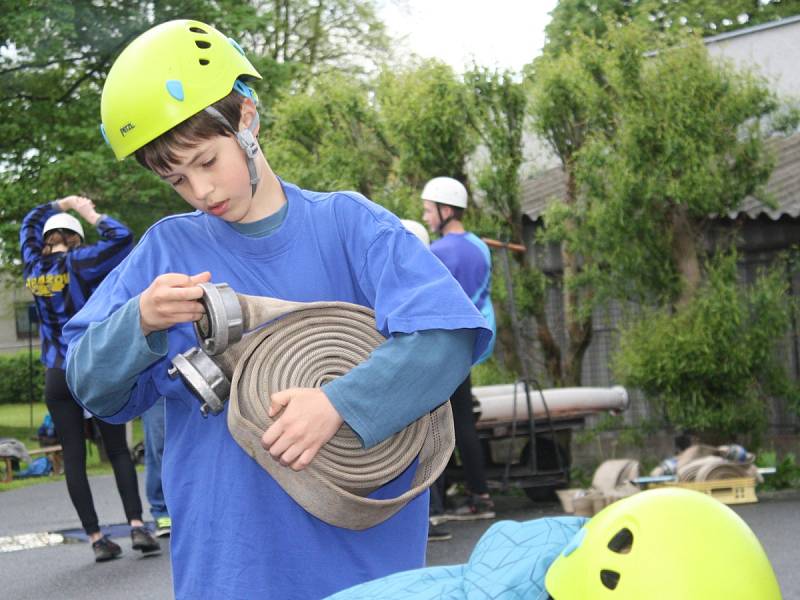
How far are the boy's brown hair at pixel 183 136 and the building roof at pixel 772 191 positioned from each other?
345 inches

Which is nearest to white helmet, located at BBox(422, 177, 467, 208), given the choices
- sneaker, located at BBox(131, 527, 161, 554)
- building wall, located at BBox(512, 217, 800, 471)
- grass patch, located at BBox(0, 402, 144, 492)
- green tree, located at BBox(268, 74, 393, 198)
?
sneaker, located at BBox(131, 527, 161, 554)

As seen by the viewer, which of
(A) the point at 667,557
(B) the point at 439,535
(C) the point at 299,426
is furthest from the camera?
(B) the point at 439,535

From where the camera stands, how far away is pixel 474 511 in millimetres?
8633

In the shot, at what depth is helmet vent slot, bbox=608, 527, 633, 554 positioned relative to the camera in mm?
1606

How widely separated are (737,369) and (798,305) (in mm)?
1386

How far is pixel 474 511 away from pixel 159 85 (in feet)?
22.4

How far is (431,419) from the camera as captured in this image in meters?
2.17

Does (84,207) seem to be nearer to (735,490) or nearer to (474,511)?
(474,511)

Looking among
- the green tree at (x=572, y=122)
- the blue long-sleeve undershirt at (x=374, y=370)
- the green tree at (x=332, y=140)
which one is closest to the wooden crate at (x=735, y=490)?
the green tree at (x=572, y=122)

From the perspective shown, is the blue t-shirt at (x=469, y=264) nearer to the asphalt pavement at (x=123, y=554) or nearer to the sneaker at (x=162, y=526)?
the asphalt pavement at (x=123, y=554)

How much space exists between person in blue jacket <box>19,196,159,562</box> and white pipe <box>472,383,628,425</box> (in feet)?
9.30

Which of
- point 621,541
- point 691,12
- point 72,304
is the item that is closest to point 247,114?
point 621,541

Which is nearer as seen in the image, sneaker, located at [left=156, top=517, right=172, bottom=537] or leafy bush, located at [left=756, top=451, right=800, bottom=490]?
sneaker, located at [left=156, top=517, right=172, bottom=537]

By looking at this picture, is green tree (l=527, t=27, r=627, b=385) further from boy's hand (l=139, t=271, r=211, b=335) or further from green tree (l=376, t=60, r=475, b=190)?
boy's hand (l=139, t=271, r=211, b=335)
